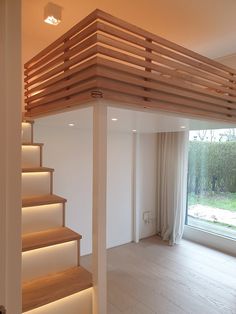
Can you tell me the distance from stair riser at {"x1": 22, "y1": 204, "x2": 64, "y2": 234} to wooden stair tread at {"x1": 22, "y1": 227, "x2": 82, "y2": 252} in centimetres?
5

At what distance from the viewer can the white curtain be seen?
4.35m

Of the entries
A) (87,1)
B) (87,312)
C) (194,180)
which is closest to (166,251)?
(194,180)

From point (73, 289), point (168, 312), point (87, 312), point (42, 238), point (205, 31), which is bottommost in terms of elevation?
point (168, 312)

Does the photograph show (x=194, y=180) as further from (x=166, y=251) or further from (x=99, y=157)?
(x=99, y=157)

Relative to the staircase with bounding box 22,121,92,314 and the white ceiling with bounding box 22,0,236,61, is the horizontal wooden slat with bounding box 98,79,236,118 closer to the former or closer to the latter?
the white ceiling with bounding box 22,0,236,61

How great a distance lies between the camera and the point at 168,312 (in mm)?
2494

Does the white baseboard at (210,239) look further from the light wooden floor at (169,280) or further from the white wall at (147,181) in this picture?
the white wall at (147,181)

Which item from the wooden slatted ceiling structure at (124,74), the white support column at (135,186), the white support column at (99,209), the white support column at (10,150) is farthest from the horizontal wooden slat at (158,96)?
the white support column at (135,186)

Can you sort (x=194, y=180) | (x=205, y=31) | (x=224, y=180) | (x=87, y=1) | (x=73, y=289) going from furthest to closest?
(x=194, y=180)
(x=224, y=180)
(x=205, y=31)
(x=87, y=1)
(x=73, y=289)

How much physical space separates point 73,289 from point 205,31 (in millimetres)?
2965

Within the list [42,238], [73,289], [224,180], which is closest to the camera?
[73,289]

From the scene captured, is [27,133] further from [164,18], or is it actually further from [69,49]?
[164,18]

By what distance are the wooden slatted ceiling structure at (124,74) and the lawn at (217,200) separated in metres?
1.88

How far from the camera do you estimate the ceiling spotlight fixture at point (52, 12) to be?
2.40 metres
